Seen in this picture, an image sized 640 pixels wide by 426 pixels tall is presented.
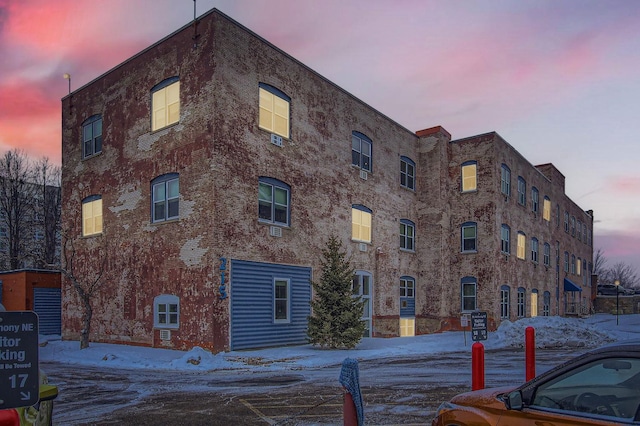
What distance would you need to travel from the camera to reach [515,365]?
15.1 metres

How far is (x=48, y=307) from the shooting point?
28.5 m

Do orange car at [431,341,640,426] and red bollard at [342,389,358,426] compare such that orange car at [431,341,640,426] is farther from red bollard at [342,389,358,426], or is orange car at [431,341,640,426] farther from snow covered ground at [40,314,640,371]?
snow covered ground at [40,314,640,371]

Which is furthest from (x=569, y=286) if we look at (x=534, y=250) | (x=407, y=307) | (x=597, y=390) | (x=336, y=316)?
(x=597, y=390)

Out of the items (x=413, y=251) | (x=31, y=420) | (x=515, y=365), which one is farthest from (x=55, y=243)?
(x=31, y=420)

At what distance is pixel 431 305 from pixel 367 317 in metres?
6.17

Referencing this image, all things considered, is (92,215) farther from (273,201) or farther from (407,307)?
(407,307)

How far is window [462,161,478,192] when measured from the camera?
31.7m

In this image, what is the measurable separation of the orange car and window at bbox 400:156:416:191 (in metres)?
25.8

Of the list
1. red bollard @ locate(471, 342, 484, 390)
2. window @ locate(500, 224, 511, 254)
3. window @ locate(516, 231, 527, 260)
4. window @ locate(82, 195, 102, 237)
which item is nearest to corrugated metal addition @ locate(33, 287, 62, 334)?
window @ locate(82, 195, 102, 237)

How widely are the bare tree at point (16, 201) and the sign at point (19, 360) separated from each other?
148 ft

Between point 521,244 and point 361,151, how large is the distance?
15670 mm

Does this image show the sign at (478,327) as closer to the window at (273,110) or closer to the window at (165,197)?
the window at (273,110)

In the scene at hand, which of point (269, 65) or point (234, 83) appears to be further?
point (269, 65)

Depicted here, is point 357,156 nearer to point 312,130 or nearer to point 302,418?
point 312,130
